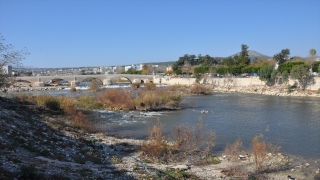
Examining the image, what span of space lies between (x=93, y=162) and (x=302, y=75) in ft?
147

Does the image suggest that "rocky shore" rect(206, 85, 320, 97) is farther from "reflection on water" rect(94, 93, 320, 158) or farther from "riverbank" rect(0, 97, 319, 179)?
"riverbank" rect(0, 97, 319, 179)

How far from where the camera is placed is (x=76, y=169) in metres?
9.77

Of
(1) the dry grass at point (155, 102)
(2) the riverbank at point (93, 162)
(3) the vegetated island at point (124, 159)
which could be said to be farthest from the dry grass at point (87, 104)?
(2) the riverbank at point (93, 162)

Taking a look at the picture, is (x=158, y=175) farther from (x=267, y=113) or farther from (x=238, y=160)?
(x=267, y=113)

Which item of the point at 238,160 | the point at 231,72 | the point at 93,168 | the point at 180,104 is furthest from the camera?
the point at 231,72

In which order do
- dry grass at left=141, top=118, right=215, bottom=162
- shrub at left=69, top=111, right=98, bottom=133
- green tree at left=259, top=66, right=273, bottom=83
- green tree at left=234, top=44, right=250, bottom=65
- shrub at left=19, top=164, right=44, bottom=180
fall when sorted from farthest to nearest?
1. green tree at left=234, top=44, right=250, bottom=65
2. green tree at left=259, top=66, right=273, bottom=83
3. shrub at left=69, top=111, right=98, bottom=133
4. dry grass at left=141, top=118, right=215, bottom=162
5. shrub at left=19, top=164, right=44, bottom=180

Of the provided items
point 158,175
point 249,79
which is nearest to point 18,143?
point 158,175

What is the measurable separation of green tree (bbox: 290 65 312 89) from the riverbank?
3790 centimetres

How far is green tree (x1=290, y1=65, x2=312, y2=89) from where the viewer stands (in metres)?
47.8

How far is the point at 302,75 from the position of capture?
157 ft

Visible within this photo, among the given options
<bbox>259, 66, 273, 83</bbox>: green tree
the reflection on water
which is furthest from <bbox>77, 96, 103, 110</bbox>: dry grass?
<bbox>259, 66, 273, 83</bbox>: green tree

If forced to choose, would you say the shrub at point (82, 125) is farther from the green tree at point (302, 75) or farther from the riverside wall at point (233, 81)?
the riverside wall at point (233, 81)

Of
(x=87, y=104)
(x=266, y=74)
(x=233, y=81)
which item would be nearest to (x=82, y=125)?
(x=87, y=104)

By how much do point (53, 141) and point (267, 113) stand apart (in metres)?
22.0
